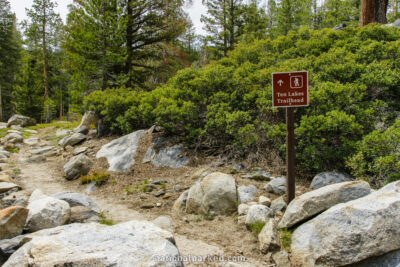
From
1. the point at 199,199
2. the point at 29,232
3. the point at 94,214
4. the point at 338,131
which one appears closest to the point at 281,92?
the point at 338,131

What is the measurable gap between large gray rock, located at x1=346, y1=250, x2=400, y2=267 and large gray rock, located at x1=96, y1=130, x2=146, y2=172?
6.22 meters

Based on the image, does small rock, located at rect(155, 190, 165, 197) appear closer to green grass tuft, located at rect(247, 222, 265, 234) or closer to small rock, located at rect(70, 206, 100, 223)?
small rock, located at rect(70, 206, 100, 223)

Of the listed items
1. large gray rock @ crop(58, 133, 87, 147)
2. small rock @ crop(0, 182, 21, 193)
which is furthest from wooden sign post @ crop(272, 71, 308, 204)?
large gray rock @ crop(58, 133, 87, 147)

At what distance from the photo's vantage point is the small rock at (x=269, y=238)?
338 centimetres

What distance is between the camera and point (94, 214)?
15.7ft

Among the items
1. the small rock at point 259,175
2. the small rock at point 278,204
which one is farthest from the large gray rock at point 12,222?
the small rock at point 259,175

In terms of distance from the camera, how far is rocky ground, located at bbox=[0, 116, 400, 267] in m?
2.67

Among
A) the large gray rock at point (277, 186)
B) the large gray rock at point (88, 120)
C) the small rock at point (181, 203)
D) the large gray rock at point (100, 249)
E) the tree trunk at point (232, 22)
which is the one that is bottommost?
the small rock at point (181, 203)

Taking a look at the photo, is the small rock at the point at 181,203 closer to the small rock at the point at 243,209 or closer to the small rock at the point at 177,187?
the small rock at the point at 177,187

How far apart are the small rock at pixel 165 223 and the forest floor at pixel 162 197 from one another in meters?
0.10

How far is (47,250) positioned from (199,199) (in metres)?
2.80

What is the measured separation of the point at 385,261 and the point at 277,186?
2.33 meters

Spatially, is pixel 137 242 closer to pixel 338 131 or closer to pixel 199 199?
pixel 199 199

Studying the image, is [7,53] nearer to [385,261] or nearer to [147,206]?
[147,206]
